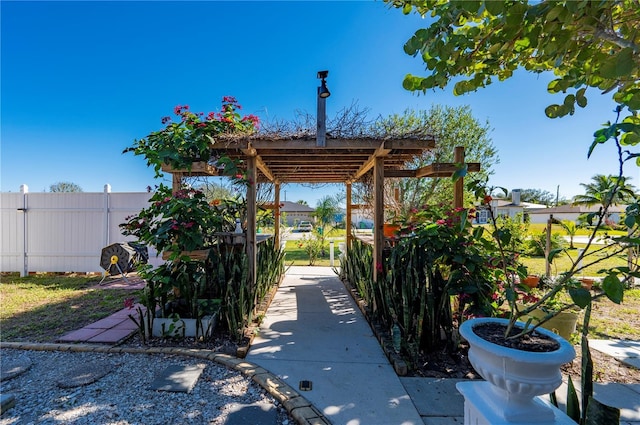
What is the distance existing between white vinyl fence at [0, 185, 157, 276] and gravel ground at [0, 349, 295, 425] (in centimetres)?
455

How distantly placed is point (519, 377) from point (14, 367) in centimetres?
376

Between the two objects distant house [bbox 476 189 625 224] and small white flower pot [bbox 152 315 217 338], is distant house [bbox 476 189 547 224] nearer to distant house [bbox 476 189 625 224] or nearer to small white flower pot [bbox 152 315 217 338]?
distant house [bbox 476 189 625 224]

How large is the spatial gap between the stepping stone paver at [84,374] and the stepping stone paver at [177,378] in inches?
19.9

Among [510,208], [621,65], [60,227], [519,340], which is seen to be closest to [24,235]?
[60,227]

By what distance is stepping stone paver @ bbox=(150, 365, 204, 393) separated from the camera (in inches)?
89.9

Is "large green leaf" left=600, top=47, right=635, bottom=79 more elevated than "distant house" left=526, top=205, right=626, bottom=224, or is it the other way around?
"large green leaf" left=600, top=47, right=635, bottom=79

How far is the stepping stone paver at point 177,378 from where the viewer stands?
7.49 ft

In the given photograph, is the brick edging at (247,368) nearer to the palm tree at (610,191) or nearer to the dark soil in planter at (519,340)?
the dark soil in planter at (519,340)

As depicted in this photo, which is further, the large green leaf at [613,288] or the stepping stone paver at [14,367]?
the stepping stone paver at [14,367]

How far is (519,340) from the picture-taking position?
1.38m

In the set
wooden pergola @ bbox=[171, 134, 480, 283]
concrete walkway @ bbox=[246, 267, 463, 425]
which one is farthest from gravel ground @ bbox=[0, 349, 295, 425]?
wooden pergola @ bbox=[171, 134, 480, 283]

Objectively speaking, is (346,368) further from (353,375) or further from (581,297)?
(581,297)

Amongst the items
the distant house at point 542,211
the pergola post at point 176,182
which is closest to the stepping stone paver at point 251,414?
the distant house at point 542,211

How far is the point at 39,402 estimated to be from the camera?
211cm
